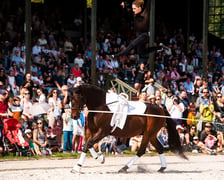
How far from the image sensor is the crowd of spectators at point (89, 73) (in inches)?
739

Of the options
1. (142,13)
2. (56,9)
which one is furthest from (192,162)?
(56,9)

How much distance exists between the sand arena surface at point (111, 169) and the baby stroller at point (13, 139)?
774 millimetres

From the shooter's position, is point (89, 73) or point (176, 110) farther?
point (89, 73)

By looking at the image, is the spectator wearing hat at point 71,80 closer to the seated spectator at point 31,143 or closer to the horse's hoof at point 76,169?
the seated spectator at point 31,143

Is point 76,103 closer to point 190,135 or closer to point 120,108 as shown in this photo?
point 120,108

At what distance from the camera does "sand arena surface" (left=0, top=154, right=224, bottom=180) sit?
42.7 ft

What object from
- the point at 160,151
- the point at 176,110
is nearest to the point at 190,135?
the point at 176,110

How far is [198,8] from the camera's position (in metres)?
37.0

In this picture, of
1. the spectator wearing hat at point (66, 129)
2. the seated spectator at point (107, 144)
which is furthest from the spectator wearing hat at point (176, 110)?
the spectator wearing hat at point (66, 129)

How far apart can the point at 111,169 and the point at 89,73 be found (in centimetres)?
971

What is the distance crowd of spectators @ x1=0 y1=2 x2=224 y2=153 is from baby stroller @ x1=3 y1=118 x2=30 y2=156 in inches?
16.1

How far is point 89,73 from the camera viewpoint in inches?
948

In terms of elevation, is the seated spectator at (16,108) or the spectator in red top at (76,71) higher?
the spectator in red top at (76,71)

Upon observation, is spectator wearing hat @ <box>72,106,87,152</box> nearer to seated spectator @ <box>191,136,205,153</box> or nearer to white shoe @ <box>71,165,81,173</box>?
seated spectator @ <box>191,136,205,153</box>
